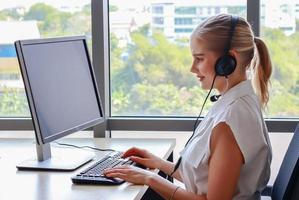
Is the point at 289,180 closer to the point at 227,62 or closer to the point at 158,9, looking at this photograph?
the point at 227,62

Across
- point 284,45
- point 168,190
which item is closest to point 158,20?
point 284,45

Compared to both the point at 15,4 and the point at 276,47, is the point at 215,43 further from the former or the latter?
the point at 15,4

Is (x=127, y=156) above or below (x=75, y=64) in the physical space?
below

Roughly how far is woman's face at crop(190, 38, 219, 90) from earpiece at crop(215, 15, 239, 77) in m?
0.03

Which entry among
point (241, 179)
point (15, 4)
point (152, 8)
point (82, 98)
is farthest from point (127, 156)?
point (15, 4)

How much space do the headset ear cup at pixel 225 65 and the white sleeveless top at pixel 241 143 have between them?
3.1 inches

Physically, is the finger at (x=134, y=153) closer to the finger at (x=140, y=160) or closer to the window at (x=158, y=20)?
the finger at (x=140, y=160)

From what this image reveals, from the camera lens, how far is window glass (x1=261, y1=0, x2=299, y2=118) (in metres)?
2.83

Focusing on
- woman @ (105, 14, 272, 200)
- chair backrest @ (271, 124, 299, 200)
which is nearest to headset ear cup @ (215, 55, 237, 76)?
Answer: woman @ (105, 14, 272, 200)

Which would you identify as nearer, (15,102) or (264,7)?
(264,7)

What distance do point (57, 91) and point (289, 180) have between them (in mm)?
954

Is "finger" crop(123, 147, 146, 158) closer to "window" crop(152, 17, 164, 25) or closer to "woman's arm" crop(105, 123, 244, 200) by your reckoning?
"woman's arm" crop(105, 123, 244, 200)

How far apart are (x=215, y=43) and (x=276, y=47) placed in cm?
118

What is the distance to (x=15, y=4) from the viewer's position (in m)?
3.04
